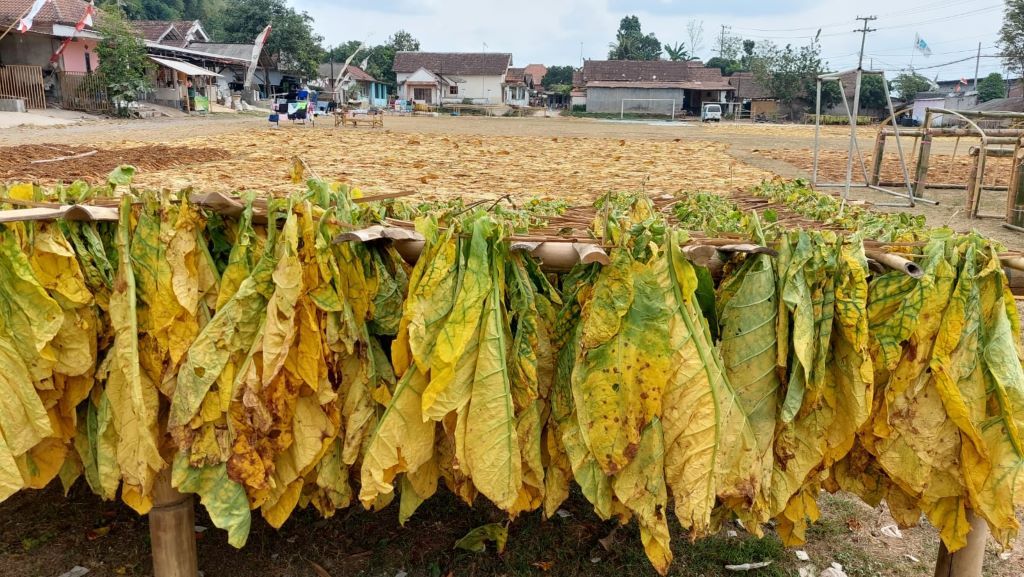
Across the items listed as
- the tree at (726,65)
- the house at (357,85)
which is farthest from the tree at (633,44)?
the house at (357,85)

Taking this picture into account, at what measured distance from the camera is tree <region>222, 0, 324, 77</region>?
4278 centimetres

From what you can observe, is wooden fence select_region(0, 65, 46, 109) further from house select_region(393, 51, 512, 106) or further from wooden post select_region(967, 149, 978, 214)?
house select_region(393, 51, 512, 106)

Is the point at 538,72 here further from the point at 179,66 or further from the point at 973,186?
the point at 973,186

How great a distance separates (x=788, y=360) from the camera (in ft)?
7.56

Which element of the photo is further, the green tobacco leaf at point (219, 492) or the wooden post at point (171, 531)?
the wooden post at point (171, 531)

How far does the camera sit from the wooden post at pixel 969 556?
253cm

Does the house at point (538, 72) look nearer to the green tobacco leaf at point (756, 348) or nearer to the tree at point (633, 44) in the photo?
the tree at point (633, 44)

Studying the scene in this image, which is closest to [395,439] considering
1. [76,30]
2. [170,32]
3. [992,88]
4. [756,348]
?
[756,348]

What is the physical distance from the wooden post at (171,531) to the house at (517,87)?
55.2 metres

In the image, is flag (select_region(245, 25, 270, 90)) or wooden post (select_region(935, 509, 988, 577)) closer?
wooden post (select_region(935, 509, 988, 577))

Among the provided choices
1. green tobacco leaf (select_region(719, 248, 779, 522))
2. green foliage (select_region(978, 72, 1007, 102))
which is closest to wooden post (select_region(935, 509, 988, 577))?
green tobacco leaf (select_region(719, 248, 779, 522))

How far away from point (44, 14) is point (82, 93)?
2656 mm

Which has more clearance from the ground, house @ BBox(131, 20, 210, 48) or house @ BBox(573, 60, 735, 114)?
house @ BBox(131, 20, 210, 48)

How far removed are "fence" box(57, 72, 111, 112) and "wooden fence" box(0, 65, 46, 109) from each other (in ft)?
4.21
